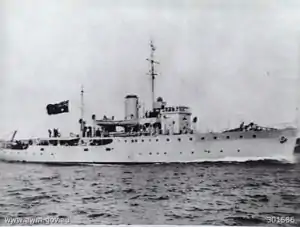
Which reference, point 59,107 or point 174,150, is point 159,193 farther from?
point 59,107

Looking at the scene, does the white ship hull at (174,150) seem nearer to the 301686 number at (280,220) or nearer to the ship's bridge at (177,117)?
the ship's bridge at (177,117)

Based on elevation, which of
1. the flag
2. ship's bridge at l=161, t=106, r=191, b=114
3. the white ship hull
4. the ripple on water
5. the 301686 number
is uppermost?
the flag

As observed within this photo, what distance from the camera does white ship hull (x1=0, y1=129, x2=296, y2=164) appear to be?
58.8 inches

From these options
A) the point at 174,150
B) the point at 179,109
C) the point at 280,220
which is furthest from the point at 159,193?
the point at 280,220

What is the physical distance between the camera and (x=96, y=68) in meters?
1.54

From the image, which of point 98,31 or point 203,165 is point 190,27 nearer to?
point 98,31

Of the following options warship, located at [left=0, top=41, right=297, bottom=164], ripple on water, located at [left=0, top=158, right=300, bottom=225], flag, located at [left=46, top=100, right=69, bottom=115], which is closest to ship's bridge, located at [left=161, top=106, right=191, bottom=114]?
warship, located at [left=0, top=41, right=297, bottom=164]

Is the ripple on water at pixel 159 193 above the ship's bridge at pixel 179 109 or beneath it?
beneath

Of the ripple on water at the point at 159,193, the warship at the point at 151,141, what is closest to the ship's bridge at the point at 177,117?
the warship at the point at 151,141

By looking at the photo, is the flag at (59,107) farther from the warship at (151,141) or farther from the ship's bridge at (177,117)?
the ship's bridge at (177,117)

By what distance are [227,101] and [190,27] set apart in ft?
0.82

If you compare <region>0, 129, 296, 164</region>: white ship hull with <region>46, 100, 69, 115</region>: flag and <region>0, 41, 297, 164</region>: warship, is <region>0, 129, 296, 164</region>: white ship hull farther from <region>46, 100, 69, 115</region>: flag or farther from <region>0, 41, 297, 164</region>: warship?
<region>46, 100, 69, 115</region>: flag

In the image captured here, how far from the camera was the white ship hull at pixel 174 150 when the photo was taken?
149cm

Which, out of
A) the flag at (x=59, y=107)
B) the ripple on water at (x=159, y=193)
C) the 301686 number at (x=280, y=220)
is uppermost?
the flag at (x=59, y=107)
